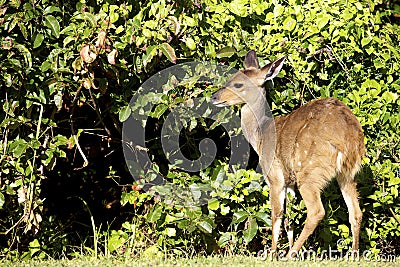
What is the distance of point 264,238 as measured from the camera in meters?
7.26

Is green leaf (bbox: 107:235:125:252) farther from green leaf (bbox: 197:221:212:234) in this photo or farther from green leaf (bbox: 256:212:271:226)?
green leaf (bbox: 256:212:271:226)

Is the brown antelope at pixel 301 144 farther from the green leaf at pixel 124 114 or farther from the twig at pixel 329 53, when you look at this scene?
the green leaf at pixel 124 114

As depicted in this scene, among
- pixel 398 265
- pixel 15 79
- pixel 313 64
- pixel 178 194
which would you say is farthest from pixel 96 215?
pixel 398 265

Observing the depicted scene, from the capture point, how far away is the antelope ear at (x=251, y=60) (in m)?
6.63

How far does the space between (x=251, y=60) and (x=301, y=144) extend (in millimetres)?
1002

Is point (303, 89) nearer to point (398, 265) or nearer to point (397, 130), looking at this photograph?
point (397, 130)

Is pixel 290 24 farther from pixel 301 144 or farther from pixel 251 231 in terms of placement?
pixel 251 231

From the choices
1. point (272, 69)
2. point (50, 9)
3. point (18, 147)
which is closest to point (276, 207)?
point (272, 69)

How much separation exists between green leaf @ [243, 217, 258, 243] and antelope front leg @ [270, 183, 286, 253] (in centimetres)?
18

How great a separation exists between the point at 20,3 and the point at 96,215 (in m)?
2.90

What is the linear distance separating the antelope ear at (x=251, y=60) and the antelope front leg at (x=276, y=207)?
3.77 feet

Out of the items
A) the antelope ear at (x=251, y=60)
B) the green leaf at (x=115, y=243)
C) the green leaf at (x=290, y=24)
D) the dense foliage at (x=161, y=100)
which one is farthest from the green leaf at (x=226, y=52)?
the green leaf at (x=115, y=243)

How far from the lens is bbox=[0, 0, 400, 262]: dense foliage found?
5.91 meters

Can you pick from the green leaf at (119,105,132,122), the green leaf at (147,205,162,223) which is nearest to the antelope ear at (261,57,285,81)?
A: the green leaf at (119,105,132,122)
